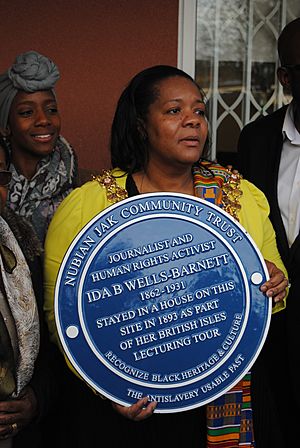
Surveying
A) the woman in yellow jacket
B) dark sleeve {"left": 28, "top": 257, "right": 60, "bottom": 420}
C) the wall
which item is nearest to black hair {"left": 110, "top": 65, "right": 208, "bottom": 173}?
the woman in yellow jacket

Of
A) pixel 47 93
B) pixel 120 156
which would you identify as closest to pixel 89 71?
pixel 47 93

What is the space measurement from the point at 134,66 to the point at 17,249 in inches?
94.6

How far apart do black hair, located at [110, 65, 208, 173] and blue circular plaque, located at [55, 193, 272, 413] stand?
398 millimetres

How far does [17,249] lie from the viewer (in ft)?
8.32

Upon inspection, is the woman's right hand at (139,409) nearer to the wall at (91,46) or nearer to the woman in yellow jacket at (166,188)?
the woman in yellow jacket at (166,188)

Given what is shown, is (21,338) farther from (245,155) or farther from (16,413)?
(245,155)

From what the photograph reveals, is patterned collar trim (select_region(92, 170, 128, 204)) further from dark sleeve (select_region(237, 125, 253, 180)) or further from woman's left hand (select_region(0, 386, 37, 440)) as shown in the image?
dark sleeve (select_region(237, 125, 253, 180))

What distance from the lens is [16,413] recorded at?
2469mm

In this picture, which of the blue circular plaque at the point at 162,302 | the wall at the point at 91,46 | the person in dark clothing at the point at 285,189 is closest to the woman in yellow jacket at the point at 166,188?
the blue circular plaque at the point at 162,302

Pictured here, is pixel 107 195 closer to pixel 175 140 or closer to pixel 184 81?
pixel 175 140

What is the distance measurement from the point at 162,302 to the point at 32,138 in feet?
3.90

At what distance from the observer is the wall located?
14.8 feet

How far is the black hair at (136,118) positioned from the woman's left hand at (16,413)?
0.86m

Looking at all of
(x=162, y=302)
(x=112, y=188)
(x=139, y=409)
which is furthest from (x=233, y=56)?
(x=139, y=409)
